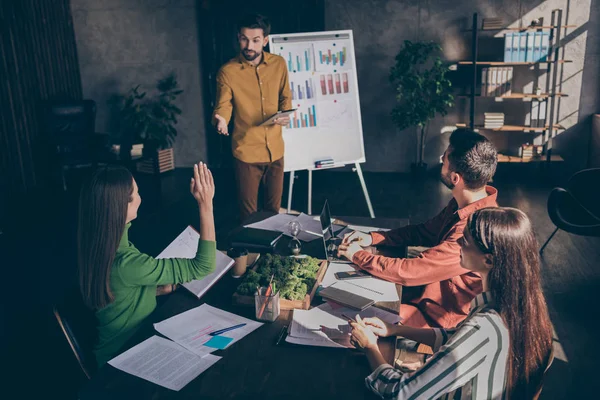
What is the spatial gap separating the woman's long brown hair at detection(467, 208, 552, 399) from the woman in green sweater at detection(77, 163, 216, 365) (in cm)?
96

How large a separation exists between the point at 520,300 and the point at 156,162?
6.23 m

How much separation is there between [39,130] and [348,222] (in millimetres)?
4923

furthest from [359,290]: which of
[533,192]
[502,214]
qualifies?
[533,192]

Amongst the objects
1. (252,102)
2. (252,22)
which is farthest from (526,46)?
(252,22)

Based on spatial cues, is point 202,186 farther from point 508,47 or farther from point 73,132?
point 508,47

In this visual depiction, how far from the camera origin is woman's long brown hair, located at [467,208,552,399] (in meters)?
1.42

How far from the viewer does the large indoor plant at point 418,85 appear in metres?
6.47

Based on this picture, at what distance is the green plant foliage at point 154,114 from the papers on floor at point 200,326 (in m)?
Result: 5.50

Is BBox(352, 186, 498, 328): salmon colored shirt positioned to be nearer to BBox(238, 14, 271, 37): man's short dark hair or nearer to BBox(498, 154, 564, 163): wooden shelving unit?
BBox(238, 14, 271, 37): man's short dark hair

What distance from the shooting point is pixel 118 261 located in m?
1.90

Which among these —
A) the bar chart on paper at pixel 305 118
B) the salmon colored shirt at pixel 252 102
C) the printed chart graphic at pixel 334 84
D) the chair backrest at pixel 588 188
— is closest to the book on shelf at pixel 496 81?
the printed chart graphic at pixel 334 84

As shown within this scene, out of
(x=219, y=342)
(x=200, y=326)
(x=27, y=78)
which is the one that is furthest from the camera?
(x=27, y=78)

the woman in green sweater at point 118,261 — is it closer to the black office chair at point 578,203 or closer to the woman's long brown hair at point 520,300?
the woman's long brown hair at point 520,300

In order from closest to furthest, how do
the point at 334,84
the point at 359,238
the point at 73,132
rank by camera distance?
the point at 359,238 → the point at 334,84 → the point at 73,132
